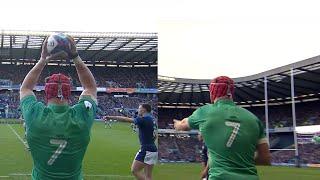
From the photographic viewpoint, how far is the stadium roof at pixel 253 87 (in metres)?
12.6

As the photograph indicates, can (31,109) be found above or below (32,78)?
below

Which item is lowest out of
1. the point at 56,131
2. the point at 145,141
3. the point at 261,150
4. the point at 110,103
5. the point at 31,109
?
the point at 145,141

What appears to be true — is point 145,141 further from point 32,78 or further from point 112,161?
point 112,161

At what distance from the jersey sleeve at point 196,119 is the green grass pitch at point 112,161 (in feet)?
34.2

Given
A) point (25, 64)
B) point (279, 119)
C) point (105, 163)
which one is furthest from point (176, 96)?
point (25, 64)

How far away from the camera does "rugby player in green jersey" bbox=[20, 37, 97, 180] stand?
116 inches

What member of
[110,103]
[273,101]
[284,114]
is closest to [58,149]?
[273,101]

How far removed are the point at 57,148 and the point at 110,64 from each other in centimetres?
2309

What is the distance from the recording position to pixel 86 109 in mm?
3078

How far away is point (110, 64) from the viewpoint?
25906mm

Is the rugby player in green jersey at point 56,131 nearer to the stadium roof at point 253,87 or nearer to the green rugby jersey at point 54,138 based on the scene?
the green rugby jersey at point 54,138

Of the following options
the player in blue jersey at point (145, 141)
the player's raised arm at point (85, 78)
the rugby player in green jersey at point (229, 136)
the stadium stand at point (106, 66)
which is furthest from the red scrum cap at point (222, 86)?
the stadium stand at point (106, 66)

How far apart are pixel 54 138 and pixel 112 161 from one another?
16.1 metres

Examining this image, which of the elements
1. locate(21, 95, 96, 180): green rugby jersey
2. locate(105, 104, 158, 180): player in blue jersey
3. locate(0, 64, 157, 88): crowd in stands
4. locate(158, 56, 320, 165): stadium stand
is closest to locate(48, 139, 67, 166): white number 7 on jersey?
locate(21, 95, 96, 180): green rugby jersey
